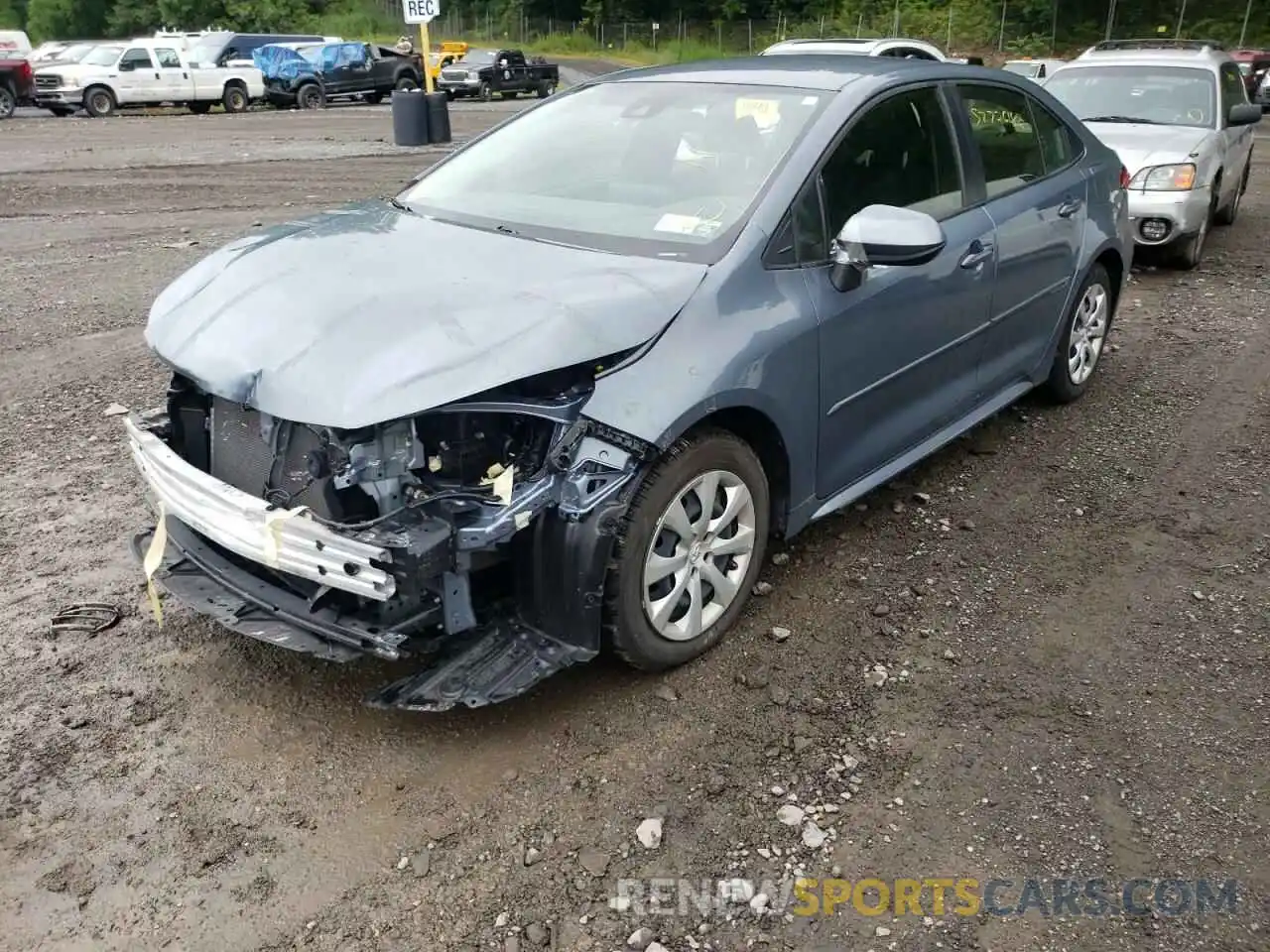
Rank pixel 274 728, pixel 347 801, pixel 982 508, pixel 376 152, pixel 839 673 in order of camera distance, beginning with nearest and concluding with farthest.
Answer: pixel 347 801, pixel 274 728, pixel 839 673, pixel 982 508, pixel 376 152

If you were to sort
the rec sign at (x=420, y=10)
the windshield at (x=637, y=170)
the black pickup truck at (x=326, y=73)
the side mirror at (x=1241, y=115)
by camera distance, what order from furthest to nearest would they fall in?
1. the black pickup truck at (x=326, y=73)
2. the rec sign at (x=420, y=10)
3. the side mirror at (x=1241, y=115)
4. the windshield at (x=637, y=170)

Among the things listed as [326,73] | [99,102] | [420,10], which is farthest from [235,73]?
[420,10]

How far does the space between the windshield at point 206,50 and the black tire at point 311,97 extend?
211 cm

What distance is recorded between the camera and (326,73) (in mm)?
26781

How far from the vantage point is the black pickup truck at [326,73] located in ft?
86.4

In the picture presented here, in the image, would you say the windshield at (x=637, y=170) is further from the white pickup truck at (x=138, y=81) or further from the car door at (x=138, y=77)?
the car door at (x=138, y=77)

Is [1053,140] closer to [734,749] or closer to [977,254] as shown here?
[977,254]

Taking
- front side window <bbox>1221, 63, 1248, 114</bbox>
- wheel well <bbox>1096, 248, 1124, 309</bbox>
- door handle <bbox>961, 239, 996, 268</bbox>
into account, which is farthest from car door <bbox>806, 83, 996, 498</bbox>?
front side window <bbox>1221, 63, 1248, 114</bbox>

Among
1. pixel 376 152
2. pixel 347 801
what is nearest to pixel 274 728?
pixel 347 801

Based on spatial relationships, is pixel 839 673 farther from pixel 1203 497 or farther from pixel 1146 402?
pixel 1146 402

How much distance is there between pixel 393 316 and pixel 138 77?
24988 millimetres

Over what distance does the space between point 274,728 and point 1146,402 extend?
472 cm

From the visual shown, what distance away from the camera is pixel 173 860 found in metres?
2.61

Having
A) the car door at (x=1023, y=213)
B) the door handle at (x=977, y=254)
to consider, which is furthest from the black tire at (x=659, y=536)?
the car door at (x=1023, y=213)
